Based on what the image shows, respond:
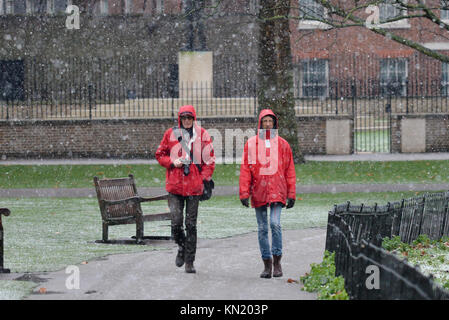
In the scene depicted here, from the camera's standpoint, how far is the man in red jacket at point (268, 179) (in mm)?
9477

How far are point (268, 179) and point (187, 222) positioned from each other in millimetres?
1140

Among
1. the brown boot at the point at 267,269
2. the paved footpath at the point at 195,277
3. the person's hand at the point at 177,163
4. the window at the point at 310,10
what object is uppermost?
the window at the point at 310,10

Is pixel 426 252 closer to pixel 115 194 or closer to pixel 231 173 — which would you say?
pixel 115 194

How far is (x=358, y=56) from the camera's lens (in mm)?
41938

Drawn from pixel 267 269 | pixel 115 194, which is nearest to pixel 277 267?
pixel 267 269

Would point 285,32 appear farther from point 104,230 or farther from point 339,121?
point 104,230

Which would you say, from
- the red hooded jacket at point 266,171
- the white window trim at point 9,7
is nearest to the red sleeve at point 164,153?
the red hooded jacket at point 266,171

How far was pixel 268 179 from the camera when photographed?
9.48 m

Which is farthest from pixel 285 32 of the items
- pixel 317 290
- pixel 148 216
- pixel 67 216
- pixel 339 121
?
pixel 317 290

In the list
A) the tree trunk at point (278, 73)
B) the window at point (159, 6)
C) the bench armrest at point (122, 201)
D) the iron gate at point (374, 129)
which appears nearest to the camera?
the bench armrest at point (122, 201)

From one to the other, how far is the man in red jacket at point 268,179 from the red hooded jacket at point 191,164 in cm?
59

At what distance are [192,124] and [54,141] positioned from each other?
1926cm

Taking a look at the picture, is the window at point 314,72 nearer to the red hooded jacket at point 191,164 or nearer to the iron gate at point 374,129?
the iron gate at point 374,129
